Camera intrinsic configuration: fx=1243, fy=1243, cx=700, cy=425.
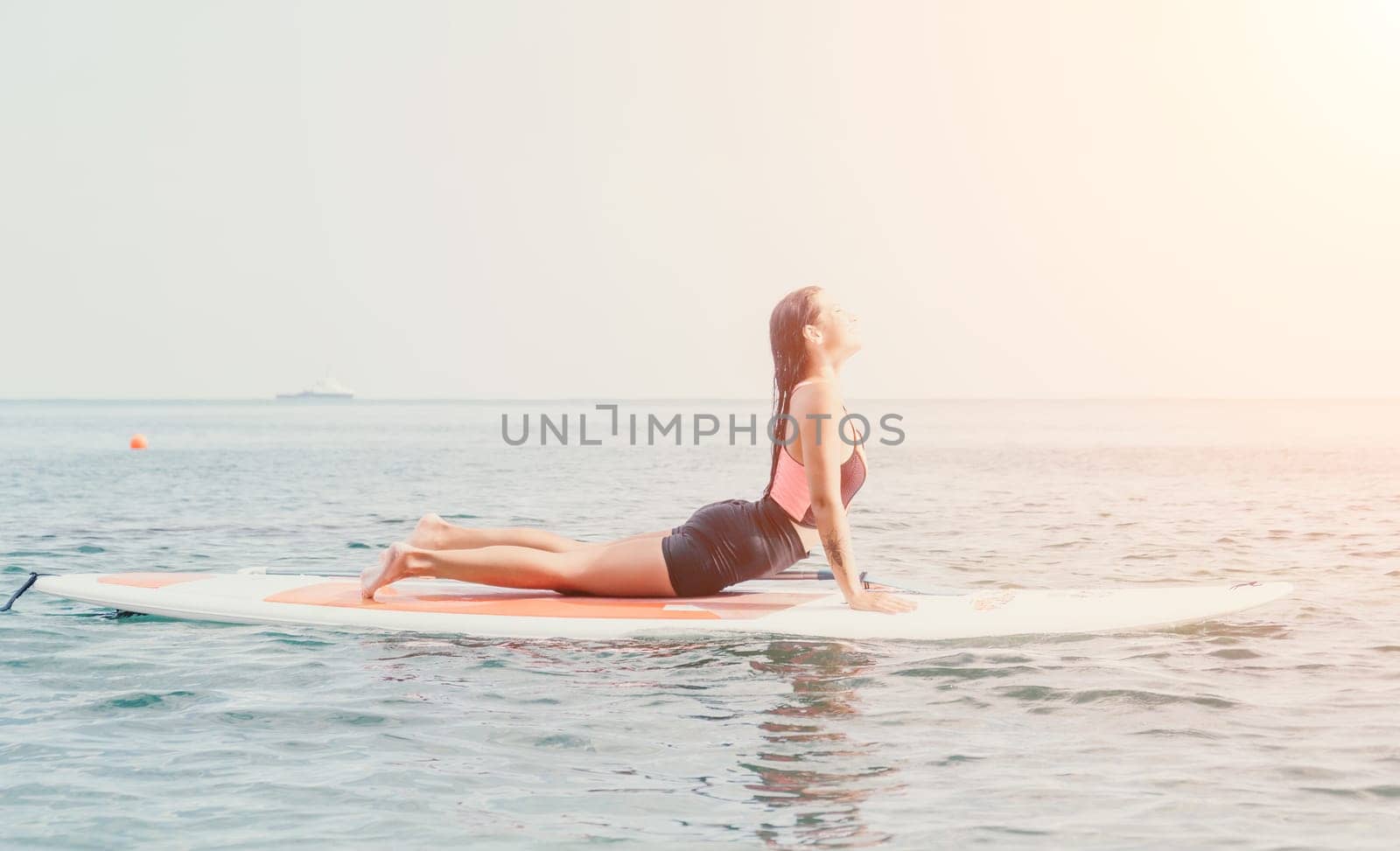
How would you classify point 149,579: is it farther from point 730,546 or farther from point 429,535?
point 730,546

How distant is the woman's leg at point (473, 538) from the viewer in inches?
247

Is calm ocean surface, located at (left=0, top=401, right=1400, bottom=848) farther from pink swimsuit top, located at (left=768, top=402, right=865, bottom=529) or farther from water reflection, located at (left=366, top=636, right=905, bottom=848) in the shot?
pink swimsuit top, located at (left=768, top=402, right=865, bottom=529)

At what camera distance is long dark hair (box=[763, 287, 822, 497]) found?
5.87 m

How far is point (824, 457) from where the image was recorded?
18.6 ft

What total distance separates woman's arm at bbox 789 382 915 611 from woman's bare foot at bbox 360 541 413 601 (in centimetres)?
203

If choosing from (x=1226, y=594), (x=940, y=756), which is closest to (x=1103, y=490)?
(x=1226, y=594)

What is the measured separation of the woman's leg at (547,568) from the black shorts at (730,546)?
4.5 inches

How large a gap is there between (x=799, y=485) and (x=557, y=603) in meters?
1.43

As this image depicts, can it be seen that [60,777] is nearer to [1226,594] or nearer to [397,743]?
[397,743]

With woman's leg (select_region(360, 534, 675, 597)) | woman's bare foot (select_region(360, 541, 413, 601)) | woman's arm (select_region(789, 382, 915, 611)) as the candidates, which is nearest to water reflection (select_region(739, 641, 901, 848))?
woman's arm (select_region(789, 382, 915, 611))

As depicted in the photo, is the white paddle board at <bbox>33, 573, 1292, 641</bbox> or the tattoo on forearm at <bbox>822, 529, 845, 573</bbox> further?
the white paddle board at <bbox>33, 573, 1292, 641</bbox>

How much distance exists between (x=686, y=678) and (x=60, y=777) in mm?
2496

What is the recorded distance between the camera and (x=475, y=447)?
3938 centimetres

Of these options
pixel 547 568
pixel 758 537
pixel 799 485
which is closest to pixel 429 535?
pixel 547 568
